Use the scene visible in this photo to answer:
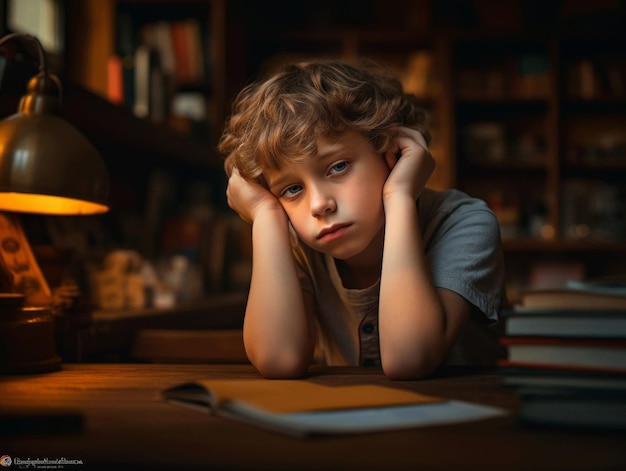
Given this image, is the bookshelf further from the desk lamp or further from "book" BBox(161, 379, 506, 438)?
"book" BBox(161, 379, 506, 438)

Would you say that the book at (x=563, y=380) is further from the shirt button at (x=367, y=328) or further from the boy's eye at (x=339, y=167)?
the shirt button at (x=367, y=328)

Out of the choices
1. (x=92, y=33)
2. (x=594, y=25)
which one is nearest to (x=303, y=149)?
(x=92, y=33)

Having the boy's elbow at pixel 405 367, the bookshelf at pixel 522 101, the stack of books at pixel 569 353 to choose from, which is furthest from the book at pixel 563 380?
the bookshelf at pixel 522 101

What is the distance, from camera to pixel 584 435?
548 millimetres

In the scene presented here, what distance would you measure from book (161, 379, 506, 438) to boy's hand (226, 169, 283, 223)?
0.45 metres

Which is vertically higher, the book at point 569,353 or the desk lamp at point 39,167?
the desk lamp at point 39,167

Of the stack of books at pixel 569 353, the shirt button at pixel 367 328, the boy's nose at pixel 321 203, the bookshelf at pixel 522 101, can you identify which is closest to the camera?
the stack of books at pixel 569 353

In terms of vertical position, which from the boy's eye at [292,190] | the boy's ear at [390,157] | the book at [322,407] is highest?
the boy's ear at [390,157]

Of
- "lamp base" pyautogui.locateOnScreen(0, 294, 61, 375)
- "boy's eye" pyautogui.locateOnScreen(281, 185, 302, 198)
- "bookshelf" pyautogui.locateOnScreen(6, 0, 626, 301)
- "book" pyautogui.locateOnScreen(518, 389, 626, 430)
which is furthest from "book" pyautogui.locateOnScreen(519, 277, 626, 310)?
"bookshelf" pyautogui.locateOnScreen(6, 0, 626, 301)

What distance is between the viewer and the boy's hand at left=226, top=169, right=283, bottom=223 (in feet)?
3.78

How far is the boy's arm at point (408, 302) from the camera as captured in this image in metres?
0.91

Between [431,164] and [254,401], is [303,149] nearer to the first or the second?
[431,164]

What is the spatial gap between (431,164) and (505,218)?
3025 mm

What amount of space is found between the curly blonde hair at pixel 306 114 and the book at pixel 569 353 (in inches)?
18.6
